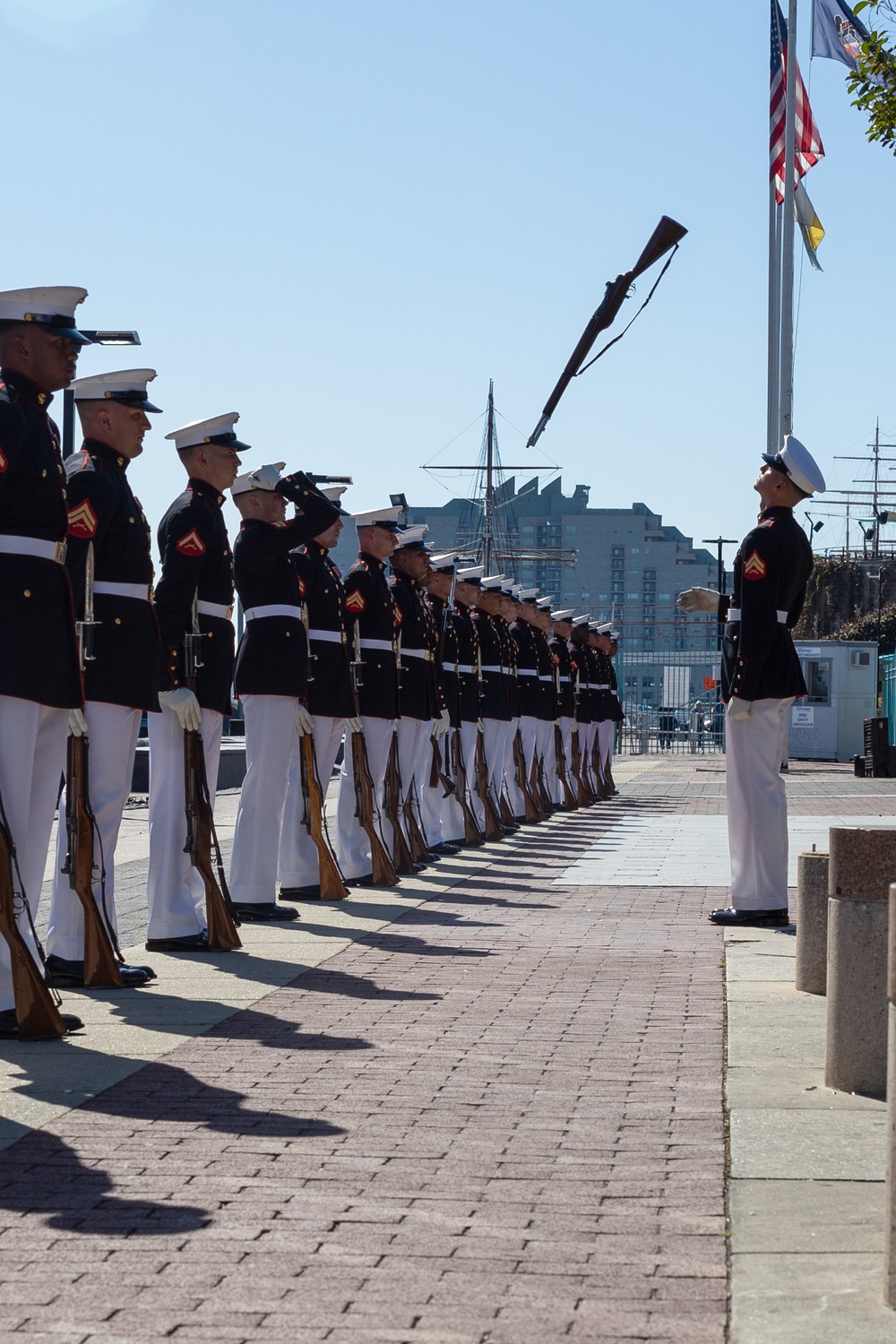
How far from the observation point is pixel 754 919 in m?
9.20

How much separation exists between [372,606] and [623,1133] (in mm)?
7344

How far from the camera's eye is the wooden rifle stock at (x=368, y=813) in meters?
11.1

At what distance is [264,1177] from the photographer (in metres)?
4.23

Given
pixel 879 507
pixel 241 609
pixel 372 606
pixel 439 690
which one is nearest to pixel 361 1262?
pixel 241 609

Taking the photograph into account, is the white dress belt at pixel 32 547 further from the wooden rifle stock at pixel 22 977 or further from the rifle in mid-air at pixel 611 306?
the rifle in mid-air at pixel 611 306

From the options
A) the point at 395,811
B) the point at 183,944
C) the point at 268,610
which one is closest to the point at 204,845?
the point at 183,944

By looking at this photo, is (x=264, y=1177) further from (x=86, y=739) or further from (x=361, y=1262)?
(x=86, y=739)

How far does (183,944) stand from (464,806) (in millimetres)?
7034

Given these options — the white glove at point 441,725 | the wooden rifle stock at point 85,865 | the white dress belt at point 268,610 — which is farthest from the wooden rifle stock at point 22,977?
the white glove at point 441,725

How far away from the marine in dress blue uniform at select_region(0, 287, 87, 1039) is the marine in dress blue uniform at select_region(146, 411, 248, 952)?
5.65ft

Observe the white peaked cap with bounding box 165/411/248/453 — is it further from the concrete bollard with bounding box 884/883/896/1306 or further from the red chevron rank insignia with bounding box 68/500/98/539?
the concrete bollard with bounding box 884/883/896/1306

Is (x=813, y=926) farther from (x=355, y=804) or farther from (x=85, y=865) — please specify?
(x=355, y=804)

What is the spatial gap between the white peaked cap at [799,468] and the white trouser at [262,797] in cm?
271

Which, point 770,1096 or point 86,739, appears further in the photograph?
point 86,739
